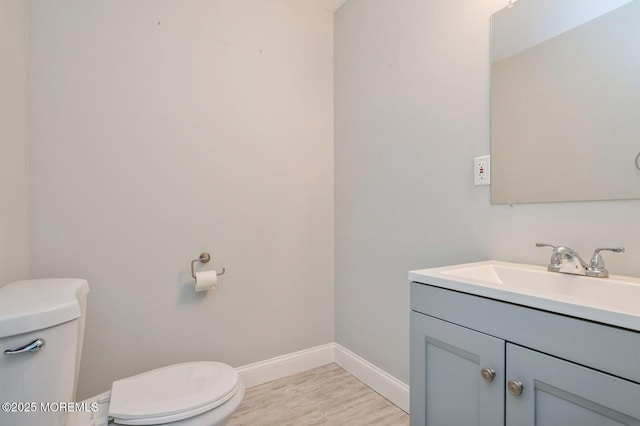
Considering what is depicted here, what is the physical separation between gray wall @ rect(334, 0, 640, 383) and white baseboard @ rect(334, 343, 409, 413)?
51mm

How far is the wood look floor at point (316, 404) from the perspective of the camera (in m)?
1.60

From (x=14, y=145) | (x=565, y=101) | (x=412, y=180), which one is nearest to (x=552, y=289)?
(x=565, y=101)

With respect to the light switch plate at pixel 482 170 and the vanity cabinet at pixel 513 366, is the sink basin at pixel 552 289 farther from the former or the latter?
the light switch plate at pixel 482 170

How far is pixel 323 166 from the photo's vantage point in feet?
7.29

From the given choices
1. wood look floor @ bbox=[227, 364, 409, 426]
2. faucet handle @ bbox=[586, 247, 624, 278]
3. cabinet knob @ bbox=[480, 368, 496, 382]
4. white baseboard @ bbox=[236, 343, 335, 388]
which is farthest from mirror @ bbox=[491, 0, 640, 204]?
white baseboard @ bbox=[236, 343, 335, 388]

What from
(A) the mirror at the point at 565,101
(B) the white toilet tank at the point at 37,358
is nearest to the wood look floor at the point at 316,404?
(B) the white toilet tank at the point at 37,358

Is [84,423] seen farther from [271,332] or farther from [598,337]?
[598,337]

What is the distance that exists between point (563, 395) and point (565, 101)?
0.94 meters

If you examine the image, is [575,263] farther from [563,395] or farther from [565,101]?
[565,101]

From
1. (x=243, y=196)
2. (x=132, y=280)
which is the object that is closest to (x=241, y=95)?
(x=243, y=196)

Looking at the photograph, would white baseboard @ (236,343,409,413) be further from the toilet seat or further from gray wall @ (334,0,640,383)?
the toilet seat

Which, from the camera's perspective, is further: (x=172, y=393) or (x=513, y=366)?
(x=172, y=393)

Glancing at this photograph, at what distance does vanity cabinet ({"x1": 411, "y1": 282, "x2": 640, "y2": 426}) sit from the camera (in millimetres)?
638

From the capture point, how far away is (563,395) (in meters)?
0.71
